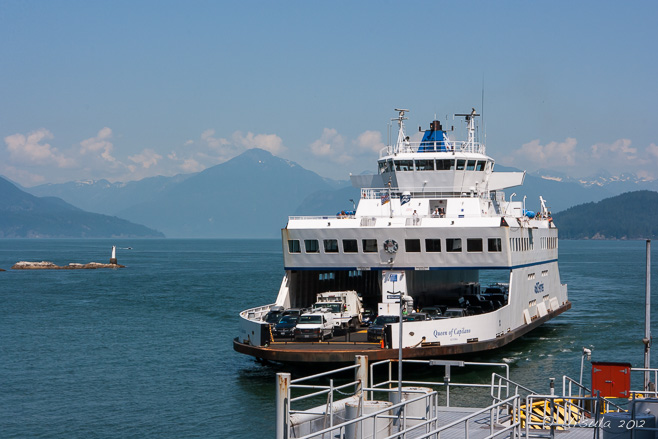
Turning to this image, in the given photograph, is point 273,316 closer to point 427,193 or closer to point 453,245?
point 453,245

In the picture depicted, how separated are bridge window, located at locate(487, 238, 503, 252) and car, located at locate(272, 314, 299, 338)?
8.70 meters

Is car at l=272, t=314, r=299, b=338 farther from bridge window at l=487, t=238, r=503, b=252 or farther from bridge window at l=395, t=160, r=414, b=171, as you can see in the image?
bridge window at l=395, t=160, r=414, b=171

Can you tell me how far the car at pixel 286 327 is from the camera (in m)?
31.7

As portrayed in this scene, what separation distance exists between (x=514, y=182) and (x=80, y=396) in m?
25.5

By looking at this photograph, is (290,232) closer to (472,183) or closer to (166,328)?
(472,183)

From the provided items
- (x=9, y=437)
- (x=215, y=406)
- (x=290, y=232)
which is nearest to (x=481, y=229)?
(x=290, y=232)

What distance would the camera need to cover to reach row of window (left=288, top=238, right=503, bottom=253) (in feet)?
118

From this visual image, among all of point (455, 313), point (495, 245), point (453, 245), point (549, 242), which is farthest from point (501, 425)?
point (549, 242)

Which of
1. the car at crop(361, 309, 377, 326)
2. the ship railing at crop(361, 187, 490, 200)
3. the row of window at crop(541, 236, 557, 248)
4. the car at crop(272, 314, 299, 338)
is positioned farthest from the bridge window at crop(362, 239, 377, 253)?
the row of window at crop(541, 236, 557, 248)

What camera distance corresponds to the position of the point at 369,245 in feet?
121

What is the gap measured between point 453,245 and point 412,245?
1.73 metres

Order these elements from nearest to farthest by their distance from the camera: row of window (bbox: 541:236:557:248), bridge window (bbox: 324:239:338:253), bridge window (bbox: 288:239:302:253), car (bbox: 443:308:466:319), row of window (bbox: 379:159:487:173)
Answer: car (bbox: 443:308:466:319)
bridge window (bbox: 324:239:338:253)
bridge window (bbox: 288:239:302:253)
row of window (bbox: 379:159:487:173)
row of window (bbox: 541:236:557:248)

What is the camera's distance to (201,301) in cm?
6881

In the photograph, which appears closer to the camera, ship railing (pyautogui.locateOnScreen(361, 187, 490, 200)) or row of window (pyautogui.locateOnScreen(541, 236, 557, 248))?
ship railing (pyautogui.locateOnScreen(361, 187, 490, 200))
